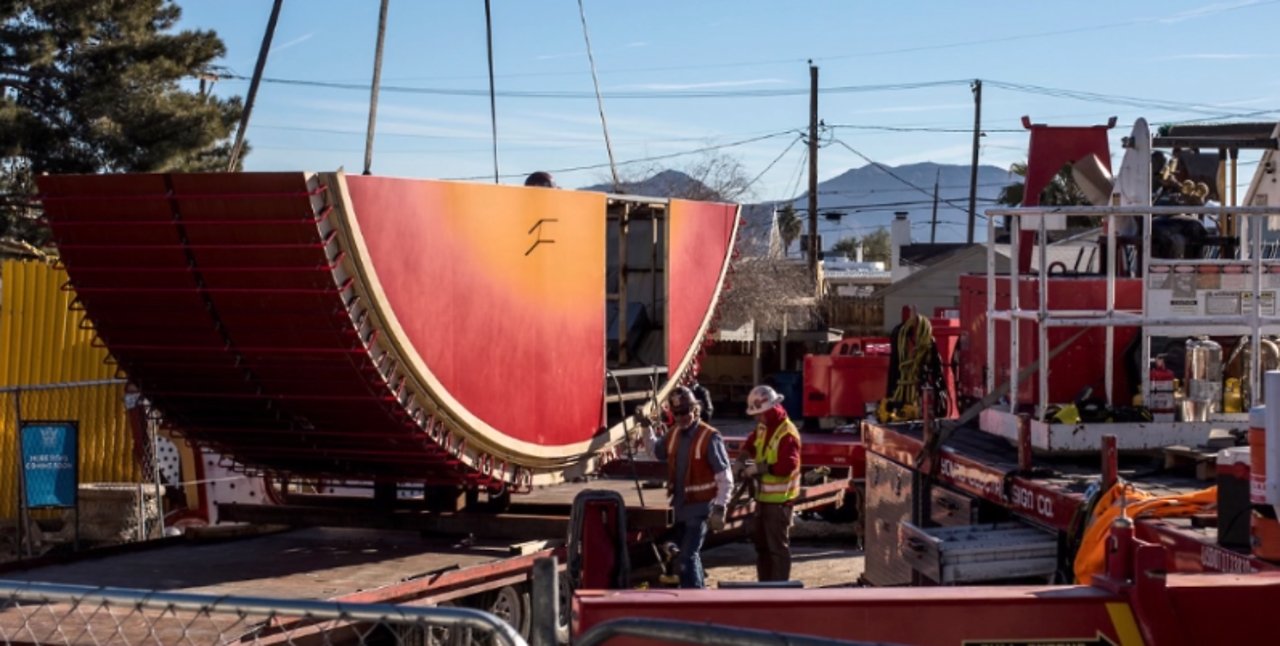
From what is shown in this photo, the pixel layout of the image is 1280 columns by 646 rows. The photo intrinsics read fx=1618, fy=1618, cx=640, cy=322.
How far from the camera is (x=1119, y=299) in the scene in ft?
35.2

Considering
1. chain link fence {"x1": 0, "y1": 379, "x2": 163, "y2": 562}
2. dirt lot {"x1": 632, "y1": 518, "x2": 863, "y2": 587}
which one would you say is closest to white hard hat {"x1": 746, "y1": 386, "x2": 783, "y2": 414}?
dirt lot {"x1": 632, "y1": 518, "x2": 863, "y2": 587}

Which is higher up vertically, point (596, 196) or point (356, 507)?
point (596, 196)

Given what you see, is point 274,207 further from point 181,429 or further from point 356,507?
point 356,507

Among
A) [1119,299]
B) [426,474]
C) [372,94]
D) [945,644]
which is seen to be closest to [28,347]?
[426,474]

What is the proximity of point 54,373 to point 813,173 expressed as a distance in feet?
101

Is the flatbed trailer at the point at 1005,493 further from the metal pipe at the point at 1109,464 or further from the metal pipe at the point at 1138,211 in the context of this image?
the metal pipe at the point at 1138,211

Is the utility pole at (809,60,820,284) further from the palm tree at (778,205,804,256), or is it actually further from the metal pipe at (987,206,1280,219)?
the metal pipe at (987,206,1280,219)

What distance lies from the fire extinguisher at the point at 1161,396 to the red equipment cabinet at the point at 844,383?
1121 centimetres

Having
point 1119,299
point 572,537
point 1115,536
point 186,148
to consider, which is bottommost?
point 572,537

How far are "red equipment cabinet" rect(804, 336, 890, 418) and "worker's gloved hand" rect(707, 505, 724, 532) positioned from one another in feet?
29.0

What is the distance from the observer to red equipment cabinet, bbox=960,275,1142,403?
33.9ft

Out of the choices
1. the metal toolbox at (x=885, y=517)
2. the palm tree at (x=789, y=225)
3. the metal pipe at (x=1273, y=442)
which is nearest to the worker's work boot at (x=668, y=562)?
the metal toolbox at (x=885, y=517)

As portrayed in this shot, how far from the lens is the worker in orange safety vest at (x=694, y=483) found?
39.4 ft

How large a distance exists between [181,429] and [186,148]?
14834 millimetres
